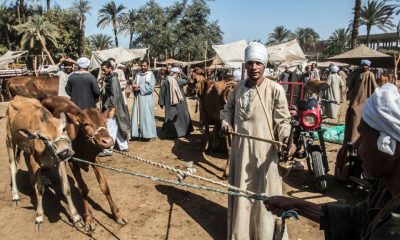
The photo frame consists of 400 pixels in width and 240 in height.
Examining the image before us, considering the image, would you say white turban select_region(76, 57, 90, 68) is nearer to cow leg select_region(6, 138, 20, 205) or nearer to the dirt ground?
cow leg select_region(6, 138, 20, 205)

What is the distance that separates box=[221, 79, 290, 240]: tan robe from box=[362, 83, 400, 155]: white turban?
7.04ft

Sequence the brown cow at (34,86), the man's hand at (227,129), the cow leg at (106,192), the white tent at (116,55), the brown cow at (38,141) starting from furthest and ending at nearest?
the white tent at (116,55), the brown cow at (34,86), the cow leg at (106,192), the brown cow at (38,141), the man's hand at (227,129)

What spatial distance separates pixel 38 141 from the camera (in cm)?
449

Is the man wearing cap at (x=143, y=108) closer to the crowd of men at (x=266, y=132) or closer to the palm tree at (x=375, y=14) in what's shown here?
the crowd of men at (x=266, y=132)

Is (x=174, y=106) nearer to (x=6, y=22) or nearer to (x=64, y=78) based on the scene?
(x=64, y=78)

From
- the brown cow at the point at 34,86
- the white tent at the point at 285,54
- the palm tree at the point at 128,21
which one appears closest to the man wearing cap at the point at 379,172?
the brown cow at the point at 34,86

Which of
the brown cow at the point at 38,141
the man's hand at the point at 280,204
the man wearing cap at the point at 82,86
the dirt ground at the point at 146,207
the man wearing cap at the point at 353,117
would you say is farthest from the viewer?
the man wearing cap at the point at 82,86

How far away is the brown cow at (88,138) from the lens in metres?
3.99

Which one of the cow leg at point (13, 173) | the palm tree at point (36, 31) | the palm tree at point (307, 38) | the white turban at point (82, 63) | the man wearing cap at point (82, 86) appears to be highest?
the palm tree at point (307, 38)

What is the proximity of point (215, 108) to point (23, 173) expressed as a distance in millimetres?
3890

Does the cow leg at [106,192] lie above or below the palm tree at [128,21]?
below

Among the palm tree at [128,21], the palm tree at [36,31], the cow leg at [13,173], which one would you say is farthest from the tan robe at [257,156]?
the palm tree at [128,21]

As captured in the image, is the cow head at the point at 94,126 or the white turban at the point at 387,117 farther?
the cow head at the point at 94,126

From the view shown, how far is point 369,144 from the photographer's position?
4.88ft
